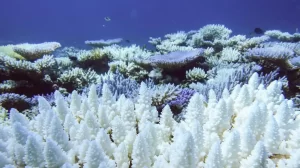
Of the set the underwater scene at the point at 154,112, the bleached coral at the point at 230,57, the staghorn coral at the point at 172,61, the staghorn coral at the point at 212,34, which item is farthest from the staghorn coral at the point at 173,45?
the staghorn coral at the point at 172,61

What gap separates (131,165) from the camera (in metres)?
1.70

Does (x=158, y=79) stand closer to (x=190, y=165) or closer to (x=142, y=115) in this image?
(x=142, y=115)

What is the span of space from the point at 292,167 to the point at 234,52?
536 cm

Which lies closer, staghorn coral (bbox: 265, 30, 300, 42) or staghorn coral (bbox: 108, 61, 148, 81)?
staghorn coral (bbox: 108, 61, 148, 81)

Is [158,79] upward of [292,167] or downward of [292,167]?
upward

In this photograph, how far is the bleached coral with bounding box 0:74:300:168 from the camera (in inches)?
56.2

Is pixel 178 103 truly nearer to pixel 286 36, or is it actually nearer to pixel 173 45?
pixel 173 45

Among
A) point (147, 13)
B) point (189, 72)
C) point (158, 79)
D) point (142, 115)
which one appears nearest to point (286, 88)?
point (189, 72)

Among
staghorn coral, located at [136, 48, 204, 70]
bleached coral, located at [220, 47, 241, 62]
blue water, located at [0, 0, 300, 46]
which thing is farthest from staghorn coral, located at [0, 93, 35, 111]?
blue water, located at [0, 0, 300, 46]

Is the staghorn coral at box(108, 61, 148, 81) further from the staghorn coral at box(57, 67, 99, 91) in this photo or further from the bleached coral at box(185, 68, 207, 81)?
the bleached coral at box(185, 68, 207, 81)

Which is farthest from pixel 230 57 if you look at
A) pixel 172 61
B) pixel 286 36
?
pixel 286 36

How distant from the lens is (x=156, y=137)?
1865mm

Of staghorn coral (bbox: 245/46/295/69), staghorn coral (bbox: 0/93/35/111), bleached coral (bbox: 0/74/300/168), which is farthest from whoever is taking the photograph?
staghorn coral (bbox: 245/46/295/69)

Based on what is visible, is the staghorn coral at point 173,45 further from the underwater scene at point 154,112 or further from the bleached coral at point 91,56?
the bleached coral at point 91,56
